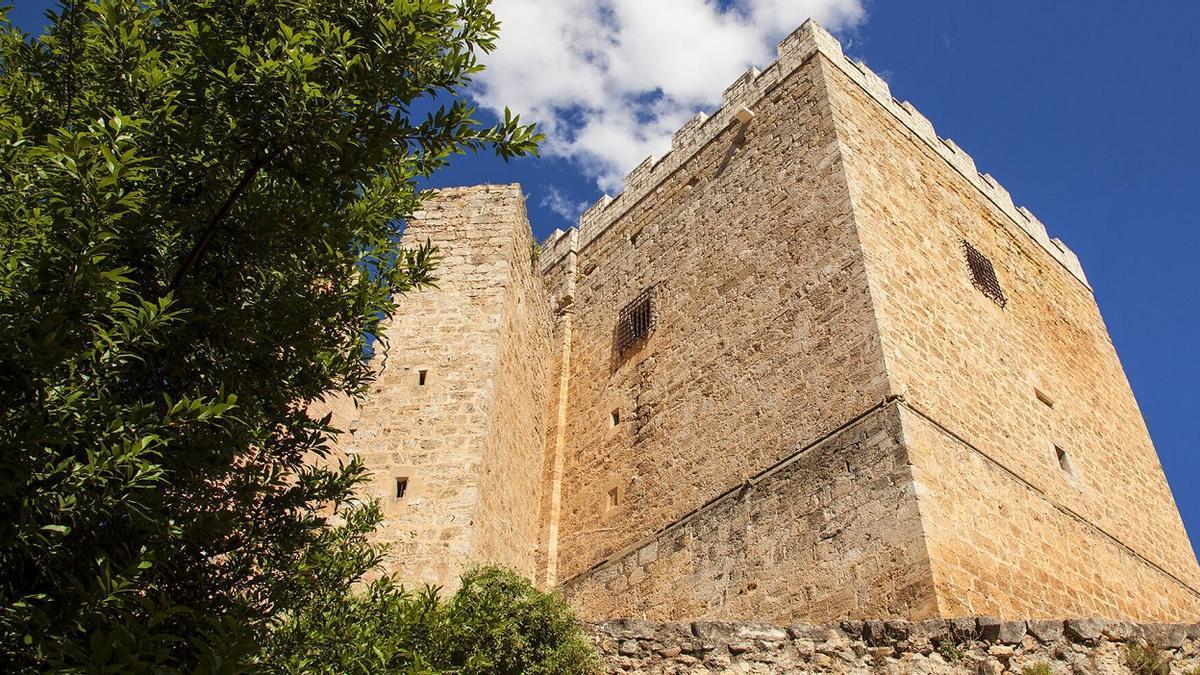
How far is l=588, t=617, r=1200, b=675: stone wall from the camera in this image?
20.1 feet

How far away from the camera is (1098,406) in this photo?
13.0 meters

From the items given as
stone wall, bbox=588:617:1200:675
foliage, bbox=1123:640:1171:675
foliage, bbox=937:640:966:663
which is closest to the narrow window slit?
stone wall, bbox=588:617:1200:675

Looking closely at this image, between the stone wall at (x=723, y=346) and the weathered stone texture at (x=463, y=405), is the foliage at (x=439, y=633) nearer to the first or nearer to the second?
the weathered stone texture at (x=463, y=405)

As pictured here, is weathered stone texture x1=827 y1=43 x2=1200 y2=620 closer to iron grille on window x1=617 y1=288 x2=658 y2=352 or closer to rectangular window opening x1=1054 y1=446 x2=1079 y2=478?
rectangular window opening x1=1054 y1=446 x2=1079 y2=478

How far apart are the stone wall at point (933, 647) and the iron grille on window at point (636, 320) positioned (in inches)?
257

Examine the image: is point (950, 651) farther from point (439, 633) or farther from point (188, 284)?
point (188, 284)

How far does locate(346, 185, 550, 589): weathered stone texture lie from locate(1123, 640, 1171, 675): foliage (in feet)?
18.0

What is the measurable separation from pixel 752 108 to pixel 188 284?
9764 mm

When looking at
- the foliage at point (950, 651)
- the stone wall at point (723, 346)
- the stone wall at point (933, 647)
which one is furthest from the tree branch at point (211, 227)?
the stone wall at point (723, 346)

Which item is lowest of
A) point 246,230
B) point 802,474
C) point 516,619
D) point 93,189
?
point 516,619

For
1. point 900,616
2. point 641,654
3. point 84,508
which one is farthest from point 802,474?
point 84,508

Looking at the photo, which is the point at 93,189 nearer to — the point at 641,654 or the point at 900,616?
the point at 641,654

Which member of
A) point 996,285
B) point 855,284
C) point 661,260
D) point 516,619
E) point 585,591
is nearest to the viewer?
point 516,619

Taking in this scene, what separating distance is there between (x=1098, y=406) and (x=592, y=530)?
6683mm
